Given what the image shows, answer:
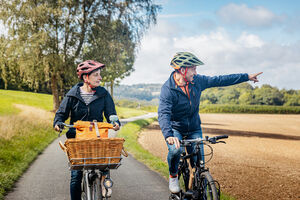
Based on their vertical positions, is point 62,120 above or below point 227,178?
above

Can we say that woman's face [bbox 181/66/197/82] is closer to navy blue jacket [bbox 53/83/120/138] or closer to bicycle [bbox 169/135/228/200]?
bicycle [bbox 169/135/228/200]

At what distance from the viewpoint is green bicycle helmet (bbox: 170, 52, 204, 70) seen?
154 inches

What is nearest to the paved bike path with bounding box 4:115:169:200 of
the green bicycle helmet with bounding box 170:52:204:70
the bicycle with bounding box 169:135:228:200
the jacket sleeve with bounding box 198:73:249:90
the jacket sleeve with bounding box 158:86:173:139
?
the bicycle with bounding box 169:135:228:200

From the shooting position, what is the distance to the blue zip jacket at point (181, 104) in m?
3.98

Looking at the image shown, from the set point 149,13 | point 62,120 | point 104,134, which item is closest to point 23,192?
point 62,120

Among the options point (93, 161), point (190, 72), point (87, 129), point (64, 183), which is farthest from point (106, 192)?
point (64, 183)

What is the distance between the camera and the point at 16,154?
902 cm

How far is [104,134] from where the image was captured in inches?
138

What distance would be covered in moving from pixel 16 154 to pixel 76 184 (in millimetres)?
6012

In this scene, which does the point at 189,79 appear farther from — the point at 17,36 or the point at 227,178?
the point at 17,36

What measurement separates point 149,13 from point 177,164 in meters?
19.7

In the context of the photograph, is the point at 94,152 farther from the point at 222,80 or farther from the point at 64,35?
the point at 64,35

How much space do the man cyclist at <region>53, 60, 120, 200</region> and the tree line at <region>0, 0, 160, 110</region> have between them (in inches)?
672

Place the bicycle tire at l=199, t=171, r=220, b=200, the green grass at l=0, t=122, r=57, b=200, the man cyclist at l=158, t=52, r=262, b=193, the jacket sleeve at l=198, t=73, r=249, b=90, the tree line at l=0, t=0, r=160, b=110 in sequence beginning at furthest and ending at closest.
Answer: the tree line at l=0, t=0, r=160, b=110 → the green grass at l=0, t=122, r=57, b=200 → the jacket sleeve at l=198, t=73, r=249, b=90 → the man cyclist at l=158, t=52, r=262, b=193 → the bicycle tire at l=199, t=171, r=220, b=200
